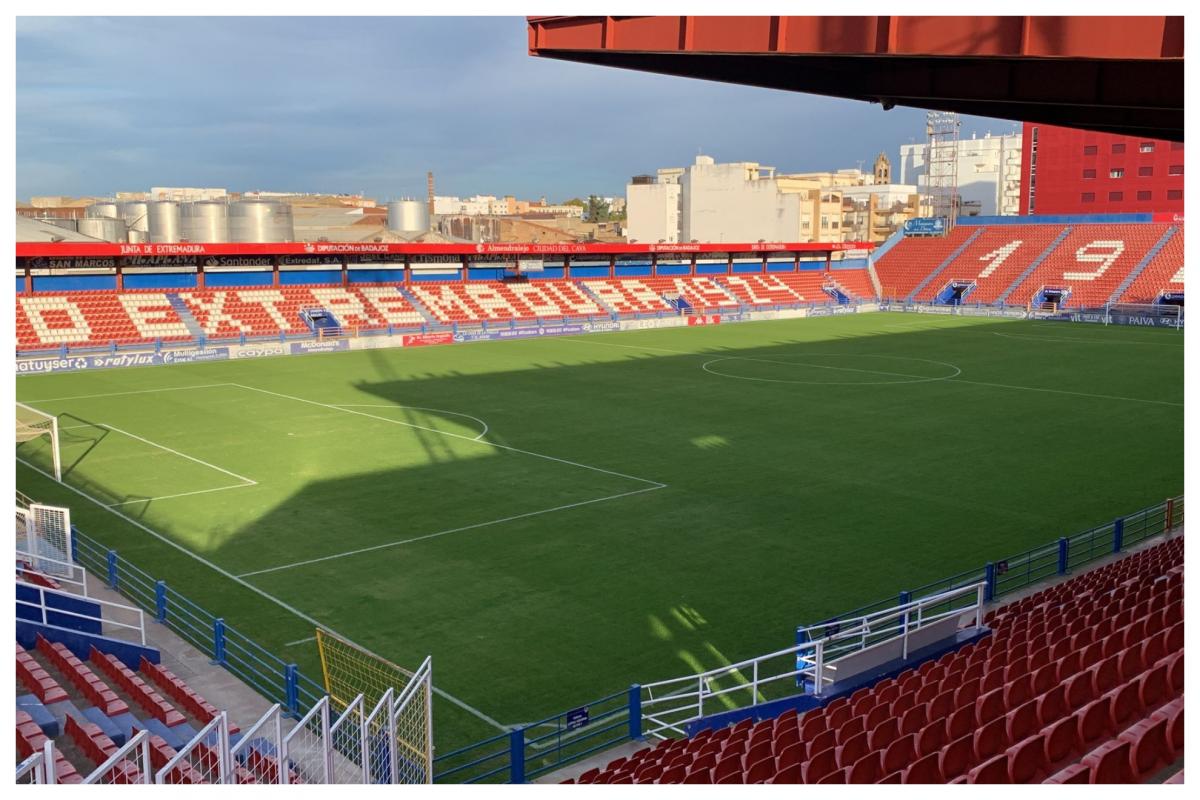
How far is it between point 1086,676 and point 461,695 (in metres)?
7.65

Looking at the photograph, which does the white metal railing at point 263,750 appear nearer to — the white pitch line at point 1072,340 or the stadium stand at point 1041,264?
the white pitch line at point 1072,340

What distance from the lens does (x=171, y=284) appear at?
56.5 metres

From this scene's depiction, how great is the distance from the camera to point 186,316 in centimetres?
5378

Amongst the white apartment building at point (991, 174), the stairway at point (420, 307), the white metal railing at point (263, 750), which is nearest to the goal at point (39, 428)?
the white metal railing at point (263, 750)

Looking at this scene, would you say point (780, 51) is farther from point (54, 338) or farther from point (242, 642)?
point (54, 338)

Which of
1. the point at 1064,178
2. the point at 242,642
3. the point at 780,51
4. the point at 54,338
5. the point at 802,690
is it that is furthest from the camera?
the point at 1064,178

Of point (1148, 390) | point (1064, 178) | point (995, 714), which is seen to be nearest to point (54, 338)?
point (1148, 390)

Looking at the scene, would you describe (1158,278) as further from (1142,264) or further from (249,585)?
(249,585)

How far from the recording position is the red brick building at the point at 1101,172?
92.7 meters

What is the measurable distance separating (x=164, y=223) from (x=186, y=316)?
87.4 feet

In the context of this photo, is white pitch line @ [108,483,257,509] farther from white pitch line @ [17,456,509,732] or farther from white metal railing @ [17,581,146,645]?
white metal railing @ [17,581,146,645]

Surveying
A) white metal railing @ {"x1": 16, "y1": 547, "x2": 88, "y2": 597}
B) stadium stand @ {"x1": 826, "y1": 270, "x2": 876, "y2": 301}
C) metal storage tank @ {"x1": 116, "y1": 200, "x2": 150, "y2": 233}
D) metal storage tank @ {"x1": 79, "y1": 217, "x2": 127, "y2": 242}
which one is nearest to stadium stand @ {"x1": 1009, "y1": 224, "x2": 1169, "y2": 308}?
stadium stand @ {"x1": 826, "y1": 270, "x2": 876, "y2": 301}

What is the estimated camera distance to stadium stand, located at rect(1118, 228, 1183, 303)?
66125 mm

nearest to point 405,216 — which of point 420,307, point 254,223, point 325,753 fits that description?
point 254,223
